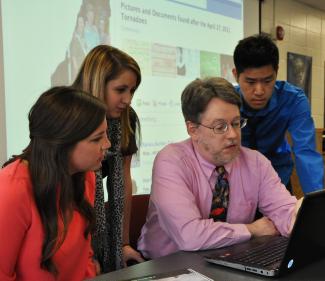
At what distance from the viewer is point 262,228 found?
139 cm

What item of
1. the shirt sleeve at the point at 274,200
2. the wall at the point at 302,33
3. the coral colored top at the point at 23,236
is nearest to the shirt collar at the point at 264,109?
the shirt sleeve at the point at 274,200

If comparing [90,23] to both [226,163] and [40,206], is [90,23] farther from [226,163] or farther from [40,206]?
[40,206]

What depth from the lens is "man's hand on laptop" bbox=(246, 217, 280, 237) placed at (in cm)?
137

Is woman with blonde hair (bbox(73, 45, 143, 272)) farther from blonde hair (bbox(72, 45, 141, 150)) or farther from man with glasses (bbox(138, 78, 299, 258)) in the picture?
man with glasses (bbox(138, 78, 299, 258))

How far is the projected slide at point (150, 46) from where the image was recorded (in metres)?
2.30

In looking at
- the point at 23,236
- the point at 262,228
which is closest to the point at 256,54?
the point at 262,228

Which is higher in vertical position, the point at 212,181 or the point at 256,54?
the point at 256,54

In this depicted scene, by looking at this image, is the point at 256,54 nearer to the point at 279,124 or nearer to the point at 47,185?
the point at 279,124

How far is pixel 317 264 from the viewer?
108 centimetres

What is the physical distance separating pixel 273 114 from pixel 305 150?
0.24m

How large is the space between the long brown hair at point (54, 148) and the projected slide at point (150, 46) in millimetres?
1040

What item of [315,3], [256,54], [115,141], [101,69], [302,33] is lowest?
[115,141]

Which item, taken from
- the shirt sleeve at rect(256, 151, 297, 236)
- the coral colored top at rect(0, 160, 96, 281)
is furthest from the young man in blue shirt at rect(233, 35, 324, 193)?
the coral colored top at rect(0, 160, 96, 281)

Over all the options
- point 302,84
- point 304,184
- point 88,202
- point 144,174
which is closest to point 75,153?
point 88,202
